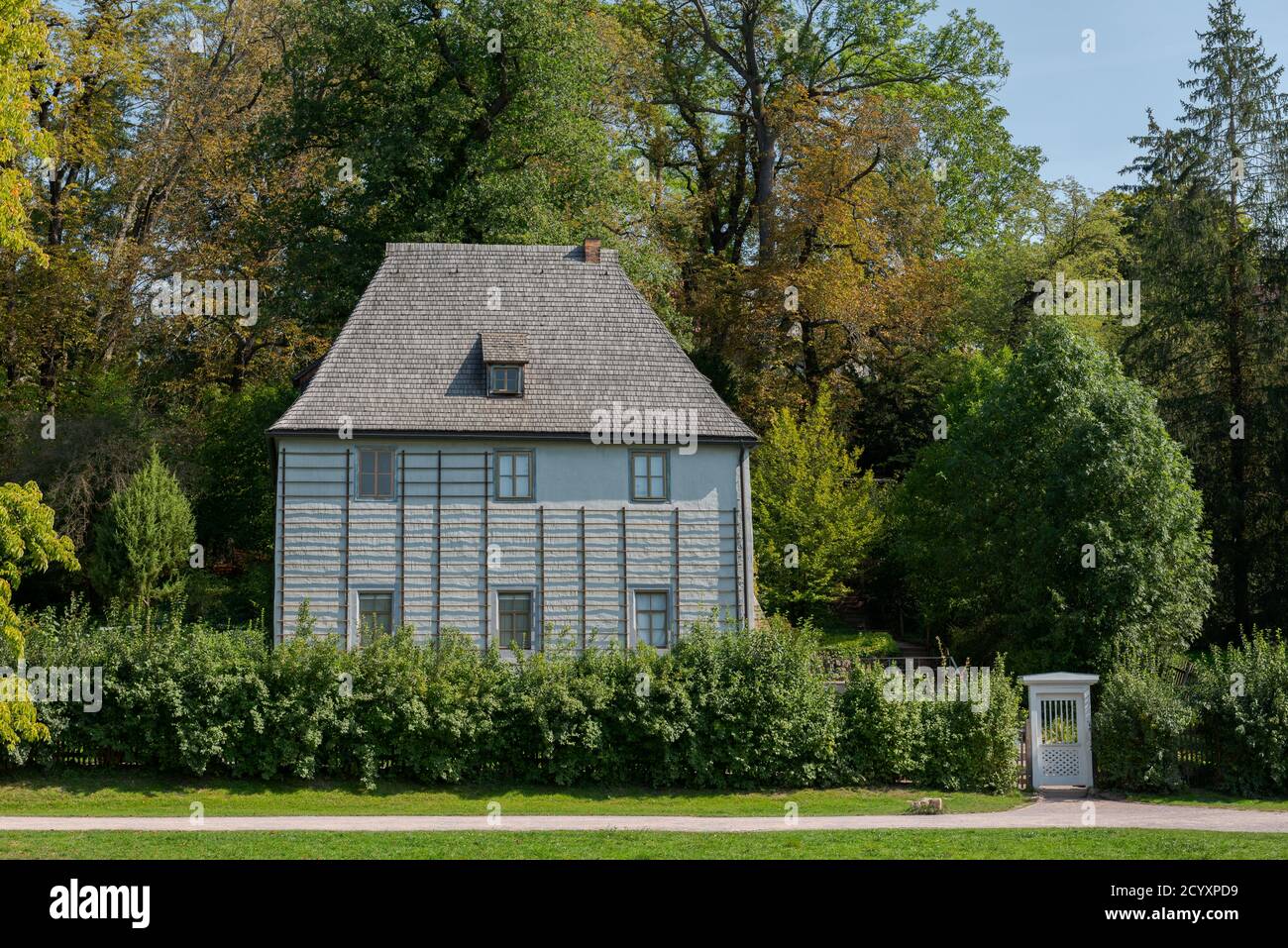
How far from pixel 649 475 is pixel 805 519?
975cm

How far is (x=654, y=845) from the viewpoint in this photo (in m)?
Answer: 20.9

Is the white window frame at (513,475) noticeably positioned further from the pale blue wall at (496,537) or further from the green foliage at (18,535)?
the green foliage at (18,535)

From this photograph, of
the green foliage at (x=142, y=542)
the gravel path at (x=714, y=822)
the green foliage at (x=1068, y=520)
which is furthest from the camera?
the green foliage at (x=142, y=542)

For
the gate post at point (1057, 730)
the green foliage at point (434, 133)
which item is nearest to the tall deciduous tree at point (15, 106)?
the gate post at point (1057, 730)

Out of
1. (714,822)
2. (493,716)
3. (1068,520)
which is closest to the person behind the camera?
(714,822)

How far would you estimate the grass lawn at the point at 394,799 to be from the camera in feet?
82.4

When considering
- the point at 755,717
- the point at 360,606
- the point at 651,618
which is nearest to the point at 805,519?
the point at 651,618

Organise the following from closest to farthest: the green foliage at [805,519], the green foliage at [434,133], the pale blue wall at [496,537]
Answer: the pale blue wall at [496,537], the green foliage at [434,133], the green foliage at [805,519]

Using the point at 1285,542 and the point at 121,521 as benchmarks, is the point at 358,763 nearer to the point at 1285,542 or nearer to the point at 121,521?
the point at 121,521

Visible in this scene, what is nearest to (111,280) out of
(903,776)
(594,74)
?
(594,74)

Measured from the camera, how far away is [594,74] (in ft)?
148

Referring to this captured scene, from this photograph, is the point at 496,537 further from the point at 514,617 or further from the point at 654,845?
the point at 654,845

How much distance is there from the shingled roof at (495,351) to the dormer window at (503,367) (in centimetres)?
7
